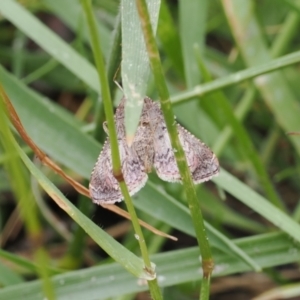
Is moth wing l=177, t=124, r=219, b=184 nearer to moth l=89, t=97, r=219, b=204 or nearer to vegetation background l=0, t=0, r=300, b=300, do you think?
moth l=89, t=97, r=219, b=204

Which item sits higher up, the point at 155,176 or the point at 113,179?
the point at 155,176

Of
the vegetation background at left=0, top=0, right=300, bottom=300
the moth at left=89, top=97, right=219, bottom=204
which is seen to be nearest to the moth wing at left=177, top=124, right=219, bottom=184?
the moth at left=89, top=97, right=219, bottom=204

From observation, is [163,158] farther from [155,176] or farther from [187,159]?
[155,176]

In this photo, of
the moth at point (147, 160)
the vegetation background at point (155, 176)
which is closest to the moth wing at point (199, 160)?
the moth at point (147, 160)

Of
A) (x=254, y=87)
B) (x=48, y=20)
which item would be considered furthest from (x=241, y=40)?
(x=48, y=20)

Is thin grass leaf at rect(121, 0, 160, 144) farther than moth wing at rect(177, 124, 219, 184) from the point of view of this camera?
No

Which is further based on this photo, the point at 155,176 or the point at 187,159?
the point at 155,176

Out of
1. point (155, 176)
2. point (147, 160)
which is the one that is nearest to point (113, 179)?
point (147, 160)

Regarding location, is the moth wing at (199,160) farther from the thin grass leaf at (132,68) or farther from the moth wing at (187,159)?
the thin grass leaf at (132,68)
